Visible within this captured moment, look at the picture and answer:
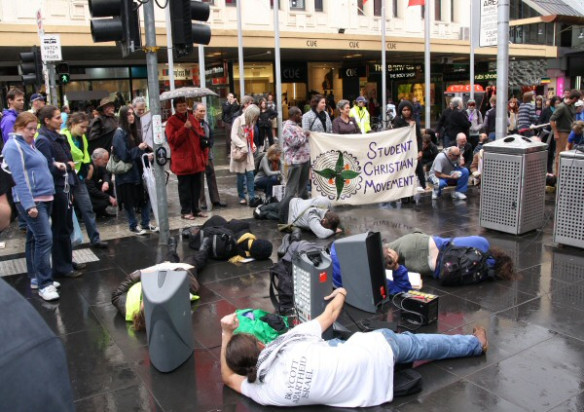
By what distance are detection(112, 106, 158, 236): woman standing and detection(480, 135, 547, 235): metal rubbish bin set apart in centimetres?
514

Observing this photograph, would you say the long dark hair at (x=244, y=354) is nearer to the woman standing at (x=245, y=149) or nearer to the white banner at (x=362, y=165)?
the white banner at (x=362, y=165)

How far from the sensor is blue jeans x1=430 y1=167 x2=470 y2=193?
1078cm

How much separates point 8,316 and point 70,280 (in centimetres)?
582

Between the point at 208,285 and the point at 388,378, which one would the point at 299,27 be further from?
the point at 388,378

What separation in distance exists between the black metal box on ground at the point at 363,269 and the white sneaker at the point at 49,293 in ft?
10.1

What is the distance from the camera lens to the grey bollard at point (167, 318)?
4.25 meters

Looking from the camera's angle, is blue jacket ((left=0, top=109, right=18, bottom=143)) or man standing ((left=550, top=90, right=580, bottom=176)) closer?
blue jacket ((left=0, top=109, right=18, bottom=143))

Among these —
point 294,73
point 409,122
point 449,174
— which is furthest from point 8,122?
point 294,73

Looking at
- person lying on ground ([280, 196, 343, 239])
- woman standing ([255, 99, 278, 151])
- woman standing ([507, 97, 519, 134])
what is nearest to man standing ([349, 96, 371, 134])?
woman standing ([255, 99, 278, 151])

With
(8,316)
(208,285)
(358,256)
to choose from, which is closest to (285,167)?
(208,285)

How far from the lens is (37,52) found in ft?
45.2

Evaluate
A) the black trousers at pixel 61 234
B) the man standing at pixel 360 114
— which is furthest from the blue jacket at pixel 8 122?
the man standing at pixel 360 114

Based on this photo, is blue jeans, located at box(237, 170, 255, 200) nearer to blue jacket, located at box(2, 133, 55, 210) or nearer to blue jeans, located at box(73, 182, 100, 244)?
blue jeans, located at box(73, 182, 100, 244)

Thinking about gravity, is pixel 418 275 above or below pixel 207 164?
below
